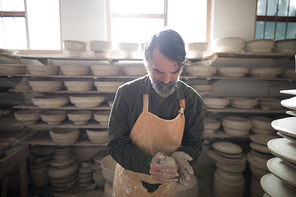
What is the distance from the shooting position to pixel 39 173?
8.74ft

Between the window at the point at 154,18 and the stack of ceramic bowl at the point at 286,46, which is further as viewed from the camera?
the window at the point at 154,18

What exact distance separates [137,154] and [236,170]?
85.2 inches

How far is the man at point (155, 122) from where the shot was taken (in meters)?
0.97

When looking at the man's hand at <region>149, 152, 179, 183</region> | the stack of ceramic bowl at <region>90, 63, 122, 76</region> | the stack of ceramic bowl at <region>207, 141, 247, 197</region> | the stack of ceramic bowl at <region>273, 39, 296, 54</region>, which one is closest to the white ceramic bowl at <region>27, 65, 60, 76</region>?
the stack of ceramic bowl at <region>90, 63, 122, 76</region>

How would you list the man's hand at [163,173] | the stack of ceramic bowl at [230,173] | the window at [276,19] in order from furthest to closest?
the window at [276,19] < the stack of ceramic bowl at [230,173] < the man's hand at [163,173]

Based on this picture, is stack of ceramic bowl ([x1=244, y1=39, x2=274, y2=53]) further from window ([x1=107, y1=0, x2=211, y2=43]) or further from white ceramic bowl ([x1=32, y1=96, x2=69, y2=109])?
white ceramic bowl ([x1=32, y1=96, x2=69, y2=109])

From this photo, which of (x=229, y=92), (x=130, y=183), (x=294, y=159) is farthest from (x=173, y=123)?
(x=229, y=92)

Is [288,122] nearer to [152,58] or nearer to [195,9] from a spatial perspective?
[152,58]

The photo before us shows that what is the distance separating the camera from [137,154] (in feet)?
3.28

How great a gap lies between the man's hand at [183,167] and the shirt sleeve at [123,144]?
20cm

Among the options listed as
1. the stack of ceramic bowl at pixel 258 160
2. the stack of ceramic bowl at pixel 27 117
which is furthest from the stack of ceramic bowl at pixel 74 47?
the stack of ceramic bowl at pixel 258 160

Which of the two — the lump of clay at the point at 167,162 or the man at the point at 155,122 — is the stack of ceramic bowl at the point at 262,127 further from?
the lump of clay at the point at 167,162

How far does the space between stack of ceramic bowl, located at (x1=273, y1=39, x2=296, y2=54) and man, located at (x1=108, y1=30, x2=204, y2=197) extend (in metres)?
2.42

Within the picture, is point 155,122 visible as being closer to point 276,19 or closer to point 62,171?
point 62,171
